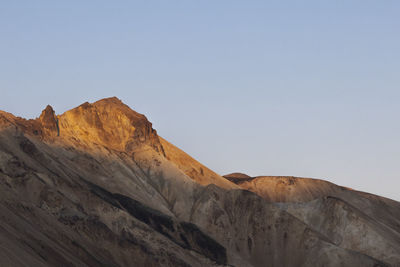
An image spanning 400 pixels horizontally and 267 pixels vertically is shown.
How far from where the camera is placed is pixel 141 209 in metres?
97.6

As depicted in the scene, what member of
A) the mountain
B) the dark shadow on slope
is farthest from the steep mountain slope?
the dark shadow on slope

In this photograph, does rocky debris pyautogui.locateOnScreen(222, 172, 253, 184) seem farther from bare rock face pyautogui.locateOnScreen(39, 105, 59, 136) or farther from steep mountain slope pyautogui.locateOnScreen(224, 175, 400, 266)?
bare rock face pyautogui.locateOnScreen(39, 105, 59, 136)

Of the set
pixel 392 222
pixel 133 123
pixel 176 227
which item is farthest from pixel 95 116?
pixel 392 222

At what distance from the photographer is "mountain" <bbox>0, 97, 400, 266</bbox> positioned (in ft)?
252

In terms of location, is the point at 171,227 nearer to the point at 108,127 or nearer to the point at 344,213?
the point at 344,213

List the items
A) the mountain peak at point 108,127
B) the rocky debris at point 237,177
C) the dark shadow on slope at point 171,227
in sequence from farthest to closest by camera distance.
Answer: the rocky debris at point 237,177
the mountain peak at point 108,127
the dark shadow on slope at point 171,227

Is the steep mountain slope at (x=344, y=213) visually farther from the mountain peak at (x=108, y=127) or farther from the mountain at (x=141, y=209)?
the mountain peak at (x=108, y=127)

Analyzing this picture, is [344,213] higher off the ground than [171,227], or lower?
higher

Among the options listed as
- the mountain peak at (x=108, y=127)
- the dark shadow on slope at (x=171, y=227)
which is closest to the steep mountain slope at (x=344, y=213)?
the dark shadow on slope at (x=171, y=227)

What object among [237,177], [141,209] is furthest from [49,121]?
[237,177]

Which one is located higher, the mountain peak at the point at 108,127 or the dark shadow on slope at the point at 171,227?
the mountain peak at the point at 108,127

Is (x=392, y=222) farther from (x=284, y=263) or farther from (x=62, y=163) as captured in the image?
(x=62, y=163)

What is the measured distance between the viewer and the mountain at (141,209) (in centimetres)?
7694

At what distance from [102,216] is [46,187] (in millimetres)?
7899
